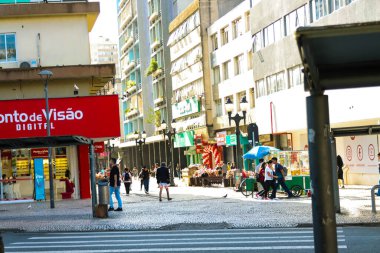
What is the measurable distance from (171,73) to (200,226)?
199 ft

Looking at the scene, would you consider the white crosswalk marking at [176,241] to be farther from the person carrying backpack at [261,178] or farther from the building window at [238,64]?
the building window at [238,64]

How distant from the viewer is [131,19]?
105 meters

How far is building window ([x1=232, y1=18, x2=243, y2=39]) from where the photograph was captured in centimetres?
5809

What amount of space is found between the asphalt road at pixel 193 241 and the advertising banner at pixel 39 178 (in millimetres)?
16155

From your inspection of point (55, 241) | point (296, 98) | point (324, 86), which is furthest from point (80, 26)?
point (324, 86)

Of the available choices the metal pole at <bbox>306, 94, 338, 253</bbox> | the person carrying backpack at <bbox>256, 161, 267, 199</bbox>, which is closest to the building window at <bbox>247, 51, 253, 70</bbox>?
the person carrying backpack at <bbox>256, 161, 267, 199</bbox>

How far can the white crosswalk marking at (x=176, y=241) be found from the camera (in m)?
15.7

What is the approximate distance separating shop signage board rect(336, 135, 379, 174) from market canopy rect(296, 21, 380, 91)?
34771 mm

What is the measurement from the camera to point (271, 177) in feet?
103

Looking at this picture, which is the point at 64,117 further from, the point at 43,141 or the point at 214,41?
the point at 214,41

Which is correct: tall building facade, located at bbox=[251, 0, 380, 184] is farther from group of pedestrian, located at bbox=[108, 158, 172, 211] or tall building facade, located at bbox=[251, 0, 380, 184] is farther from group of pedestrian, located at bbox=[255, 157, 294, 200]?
group of pedestrian, located at bbox=[108, 158, 172, 211]

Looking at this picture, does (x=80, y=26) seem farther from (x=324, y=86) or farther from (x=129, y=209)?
(x=324, y=86)

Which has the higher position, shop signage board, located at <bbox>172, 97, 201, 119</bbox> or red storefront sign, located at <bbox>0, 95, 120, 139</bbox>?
shop signage board, located at <bbox>172, 97, 201, 119</bbox>

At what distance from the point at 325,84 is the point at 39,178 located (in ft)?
109
